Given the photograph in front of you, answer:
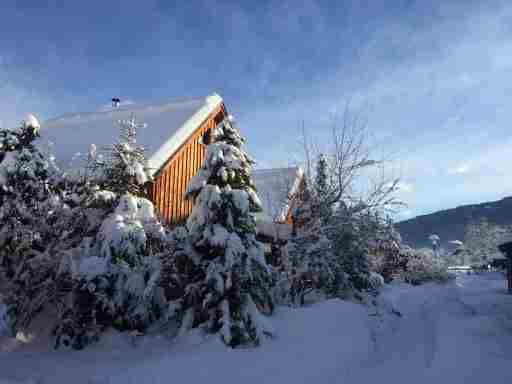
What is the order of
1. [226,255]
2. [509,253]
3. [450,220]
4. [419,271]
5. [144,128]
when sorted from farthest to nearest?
[450,220] → [419,271] → [509,253] → [144,128] → [226,255]

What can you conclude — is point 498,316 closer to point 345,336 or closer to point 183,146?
point 345,336

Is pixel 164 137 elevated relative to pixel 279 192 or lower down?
elevated

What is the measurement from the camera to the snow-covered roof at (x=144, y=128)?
12.4 metres

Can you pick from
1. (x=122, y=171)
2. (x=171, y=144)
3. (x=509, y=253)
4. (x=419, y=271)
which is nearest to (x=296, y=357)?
(x=122, y=171)

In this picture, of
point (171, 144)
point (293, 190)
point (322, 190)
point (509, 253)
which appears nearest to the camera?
point (171, 144)

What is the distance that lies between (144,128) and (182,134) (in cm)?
177

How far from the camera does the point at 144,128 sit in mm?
13906

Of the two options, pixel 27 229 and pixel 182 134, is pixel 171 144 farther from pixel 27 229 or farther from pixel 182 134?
pixel 27 229

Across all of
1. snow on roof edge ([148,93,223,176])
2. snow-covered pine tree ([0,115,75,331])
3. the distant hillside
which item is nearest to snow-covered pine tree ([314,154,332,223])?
snow on roof edge ([148,93,223,176])

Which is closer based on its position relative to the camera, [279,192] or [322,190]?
[322,190]

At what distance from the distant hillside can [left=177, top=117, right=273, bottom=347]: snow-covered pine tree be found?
89.6m

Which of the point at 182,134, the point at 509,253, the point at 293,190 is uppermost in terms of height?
the point at 182,134

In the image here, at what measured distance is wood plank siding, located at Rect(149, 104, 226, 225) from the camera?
12.2 m

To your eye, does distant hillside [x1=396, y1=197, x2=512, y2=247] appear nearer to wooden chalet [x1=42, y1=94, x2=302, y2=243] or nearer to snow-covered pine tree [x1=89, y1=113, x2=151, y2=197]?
wooden chalet [x1=42, y1=94, x2=302, y2=243]
